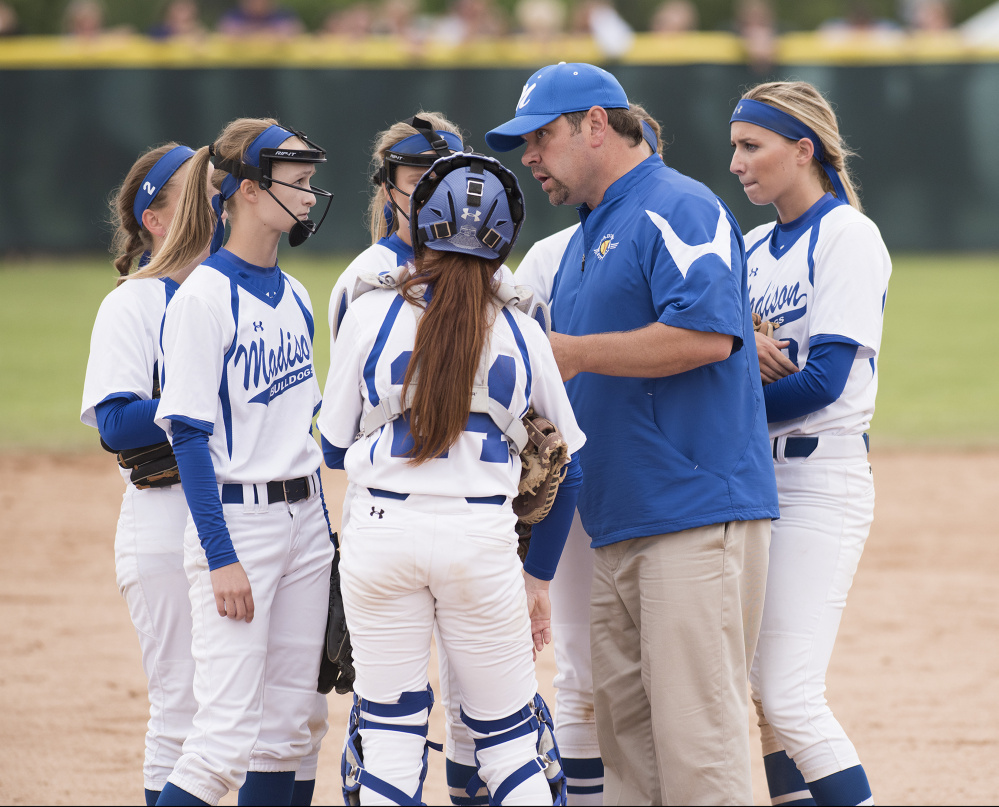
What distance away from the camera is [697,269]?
2.68 meters

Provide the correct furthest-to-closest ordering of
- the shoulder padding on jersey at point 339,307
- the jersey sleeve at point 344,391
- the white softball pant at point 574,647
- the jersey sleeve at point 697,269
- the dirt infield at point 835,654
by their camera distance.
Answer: the dirt infield at point 835,654 < the white softball pant at point 574,647 < the shoulder padding on jersey at point 339,307 < the jersey sleeve at point 697,269 < the jersey sleeve at point 344,391

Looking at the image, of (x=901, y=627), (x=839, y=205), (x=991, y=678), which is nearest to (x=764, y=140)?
(x=839, y=205)

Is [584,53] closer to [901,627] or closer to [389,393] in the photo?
[901,627]

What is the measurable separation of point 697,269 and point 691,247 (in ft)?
0.22

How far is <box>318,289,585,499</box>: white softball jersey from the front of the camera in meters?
2.47

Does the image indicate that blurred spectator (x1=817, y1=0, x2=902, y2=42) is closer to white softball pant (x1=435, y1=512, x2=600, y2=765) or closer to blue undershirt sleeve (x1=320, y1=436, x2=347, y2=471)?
white softball pant (x1=435, y1=512, x2=600, y2=765)

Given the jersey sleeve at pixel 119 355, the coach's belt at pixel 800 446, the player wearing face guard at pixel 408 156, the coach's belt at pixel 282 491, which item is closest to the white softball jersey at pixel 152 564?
the jersey sleeve at pixel 119 355

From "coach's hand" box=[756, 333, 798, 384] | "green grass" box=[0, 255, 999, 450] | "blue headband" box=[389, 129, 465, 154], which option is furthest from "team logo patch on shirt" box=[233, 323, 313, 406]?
"green grass" box=[0, 255, 999, 450]

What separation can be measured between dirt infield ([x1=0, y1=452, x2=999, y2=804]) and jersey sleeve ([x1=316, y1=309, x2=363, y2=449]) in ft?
6.32

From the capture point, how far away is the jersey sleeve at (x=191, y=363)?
2725 millimetres

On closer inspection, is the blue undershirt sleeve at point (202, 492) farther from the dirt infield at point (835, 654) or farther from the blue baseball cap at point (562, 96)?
the dirt infield at point (835, 654)

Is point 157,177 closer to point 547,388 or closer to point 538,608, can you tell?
point 547,388

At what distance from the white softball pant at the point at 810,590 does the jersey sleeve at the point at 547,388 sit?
2.68 feet

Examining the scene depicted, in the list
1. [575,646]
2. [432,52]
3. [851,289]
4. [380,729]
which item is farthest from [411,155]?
[432,52]
